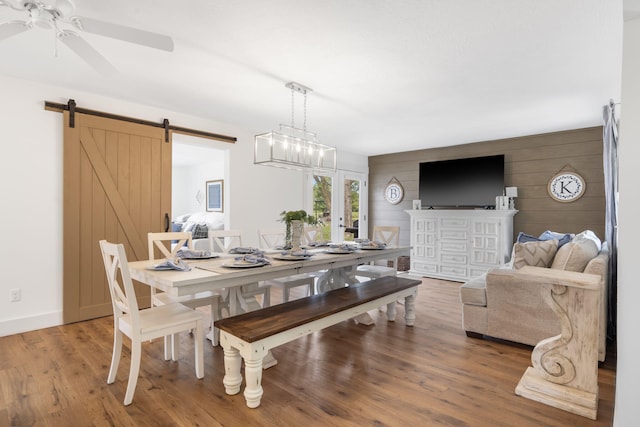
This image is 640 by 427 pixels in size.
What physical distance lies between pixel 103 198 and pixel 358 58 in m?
2.97

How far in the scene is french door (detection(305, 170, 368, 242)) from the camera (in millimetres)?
6289

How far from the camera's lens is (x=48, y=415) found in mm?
1872

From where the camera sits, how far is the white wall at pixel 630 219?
4.39 ft

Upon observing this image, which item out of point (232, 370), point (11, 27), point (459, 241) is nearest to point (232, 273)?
point (232, 370)

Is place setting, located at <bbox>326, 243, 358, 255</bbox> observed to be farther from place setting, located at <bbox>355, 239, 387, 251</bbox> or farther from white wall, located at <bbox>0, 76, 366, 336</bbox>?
white wall, located at <bbox>0, 76, 366, 336</bbox>

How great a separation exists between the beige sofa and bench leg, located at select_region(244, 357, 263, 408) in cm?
199

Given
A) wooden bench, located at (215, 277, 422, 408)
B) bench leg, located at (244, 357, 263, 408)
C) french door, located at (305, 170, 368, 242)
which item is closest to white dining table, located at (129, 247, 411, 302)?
wooden bench, located at (215, 277, 422, 408)

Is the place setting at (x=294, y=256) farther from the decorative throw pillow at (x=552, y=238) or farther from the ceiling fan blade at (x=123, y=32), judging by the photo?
the decorative throw pillow at (x=552, y=238)

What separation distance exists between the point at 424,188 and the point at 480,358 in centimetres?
398

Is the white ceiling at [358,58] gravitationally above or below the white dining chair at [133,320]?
above

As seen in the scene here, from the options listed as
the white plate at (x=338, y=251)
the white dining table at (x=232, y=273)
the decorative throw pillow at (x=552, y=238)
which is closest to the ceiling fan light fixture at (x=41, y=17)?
the white dining table at (x=232, y=273)

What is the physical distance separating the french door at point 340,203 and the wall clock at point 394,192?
467 mm

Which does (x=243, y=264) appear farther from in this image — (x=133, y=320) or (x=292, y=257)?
(x=133, y=320)

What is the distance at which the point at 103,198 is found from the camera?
3.63 meters
